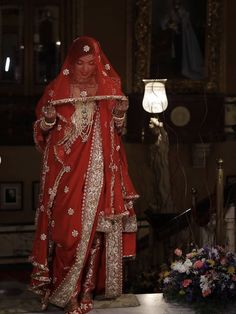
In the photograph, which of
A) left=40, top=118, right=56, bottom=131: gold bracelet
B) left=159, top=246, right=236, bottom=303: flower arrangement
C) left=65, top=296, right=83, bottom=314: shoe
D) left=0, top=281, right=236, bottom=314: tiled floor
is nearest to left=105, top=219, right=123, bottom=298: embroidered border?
left=0, top=281, right=236, bottom=314: tiled floor

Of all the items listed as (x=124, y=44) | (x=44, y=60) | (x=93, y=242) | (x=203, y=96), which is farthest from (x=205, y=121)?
(x=93, y=242)

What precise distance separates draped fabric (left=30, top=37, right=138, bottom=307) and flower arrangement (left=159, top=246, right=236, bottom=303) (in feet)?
1.53

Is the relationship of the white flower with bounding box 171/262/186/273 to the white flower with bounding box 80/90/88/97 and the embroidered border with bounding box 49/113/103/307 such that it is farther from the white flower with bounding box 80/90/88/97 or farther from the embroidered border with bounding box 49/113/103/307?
the white flower with bounding box 80/90/88/97

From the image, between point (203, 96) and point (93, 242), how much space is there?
504cm

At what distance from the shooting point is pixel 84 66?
16.0 ft


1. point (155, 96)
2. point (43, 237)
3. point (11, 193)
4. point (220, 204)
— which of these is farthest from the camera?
point (11, 193)

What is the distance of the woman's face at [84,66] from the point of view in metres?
4.86

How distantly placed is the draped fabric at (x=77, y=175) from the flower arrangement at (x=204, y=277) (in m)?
0.47

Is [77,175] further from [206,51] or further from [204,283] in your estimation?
[206,51]

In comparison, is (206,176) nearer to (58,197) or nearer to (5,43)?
(5,43)

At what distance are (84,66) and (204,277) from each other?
1578 mm

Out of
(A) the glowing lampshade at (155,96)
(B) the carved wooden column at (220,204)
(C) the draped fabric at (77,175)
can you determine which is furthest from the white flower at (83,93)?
(A) the glowing lampshade at (155,96)

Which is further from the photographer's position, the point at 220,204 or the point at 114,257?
the point at 220,204

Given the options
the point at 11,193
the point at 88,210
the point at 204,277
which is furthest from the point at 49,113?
the point at 11,193
